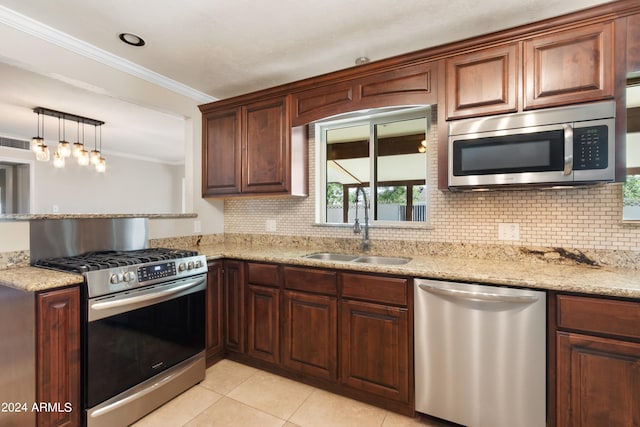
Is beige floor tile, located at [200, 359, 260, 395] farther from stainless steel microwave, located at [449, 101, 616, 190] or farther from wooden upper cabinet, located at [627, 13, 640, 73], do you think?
wooden upper cabinet, located at [627, 13, 640, 73]

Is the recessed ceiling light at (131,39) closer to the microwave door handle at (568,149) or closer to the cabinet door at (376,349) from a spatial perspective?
the cabinet door at (376,349)

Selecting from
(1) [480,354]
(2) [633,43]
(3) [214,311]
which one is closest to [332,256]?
(3) [214,311]

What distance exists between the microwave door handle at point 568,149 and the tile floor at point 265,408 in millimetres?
1602

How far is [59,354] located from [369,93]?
2353 mm

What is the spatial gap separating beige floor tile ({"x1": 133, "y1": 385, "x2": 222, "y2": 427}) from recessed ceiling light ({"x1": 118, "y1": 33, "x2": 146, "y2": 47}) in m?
2.42

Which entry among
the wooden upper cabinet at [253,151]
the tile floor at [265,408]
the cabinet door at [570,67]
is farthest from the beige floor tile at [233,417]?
the cabinet door at [570,67]

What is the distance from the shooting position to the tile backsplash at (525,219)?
1805 millimetres

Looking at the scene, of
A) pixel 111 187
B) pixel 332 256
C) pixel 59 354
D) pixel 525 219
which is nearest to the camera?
pixel 59 354

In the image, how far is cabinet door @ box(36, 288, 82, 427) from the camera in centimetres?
147

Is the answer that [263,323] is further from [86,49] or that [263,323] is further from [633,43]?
→ [633,43]

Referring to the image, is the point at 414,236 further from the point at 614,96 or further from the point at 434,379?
the point at 614,96

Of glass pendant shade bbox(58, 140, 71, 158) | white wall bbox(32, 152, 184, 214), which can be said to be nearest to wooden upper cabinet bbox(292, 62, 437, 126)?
glass pendant shade bbox(58, 140, 71, 158)

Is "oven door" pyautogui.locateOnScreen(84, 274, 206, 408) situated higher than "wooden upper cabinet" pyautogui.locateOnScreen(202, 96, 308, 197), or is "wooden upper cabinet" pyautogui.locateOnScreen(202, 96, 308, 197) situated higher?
"wooden upper cabinet" pyautogui.locateOnScreen(202, 96, 308, 197)

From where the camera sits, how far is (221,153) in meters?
2.94
